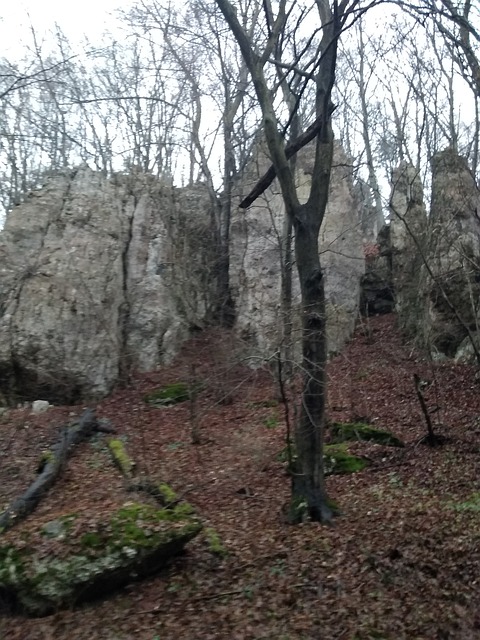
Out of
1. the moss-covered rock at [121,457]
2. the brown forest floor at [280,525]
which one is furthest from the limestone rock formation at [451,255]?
the moss-covered rock at [121,457]

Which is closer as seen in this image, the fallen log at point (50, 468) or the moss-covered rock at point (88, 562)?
the moss-covered rock at point (88, 562)

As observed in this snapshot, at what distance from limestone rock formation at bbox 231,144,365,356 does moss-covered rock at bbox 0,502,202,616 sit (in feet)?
36.6

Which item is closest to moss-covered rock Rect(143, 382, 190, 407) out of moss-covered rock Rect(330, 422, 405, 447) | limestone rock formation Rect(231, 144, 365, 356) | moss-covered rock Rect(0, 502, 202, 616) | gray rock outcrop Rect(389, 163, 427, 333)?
limestone rock formation Rect(231, 144, 365, 356)

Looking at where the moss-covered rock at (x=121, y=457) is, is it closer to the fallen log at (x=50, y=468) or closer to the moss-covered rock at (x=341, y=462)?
the fallen log at (x=50, y=468)

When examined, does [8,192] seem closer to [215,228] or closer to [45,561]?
[215,228]

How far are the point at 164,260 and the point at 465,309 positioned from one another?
8946mm

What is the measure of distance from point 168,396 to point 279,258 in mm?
5492

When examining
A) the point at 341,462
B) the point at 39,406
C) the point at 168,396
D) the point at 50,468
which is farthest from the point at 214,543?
the point at 39,406

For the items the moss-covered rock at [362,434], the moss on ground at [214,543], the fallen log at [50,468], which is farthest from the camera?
the moss-covered rock at [362,434]

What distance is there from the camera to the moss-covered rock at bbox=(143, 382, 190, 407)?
51.7ft

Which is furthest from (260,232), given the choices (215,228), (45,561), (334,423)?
(45,561)

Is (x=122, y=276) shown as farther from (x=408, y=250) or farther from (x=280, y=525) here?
(x=280, y=525)

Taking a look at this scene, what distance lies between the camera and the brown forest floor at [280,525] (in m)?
6.28

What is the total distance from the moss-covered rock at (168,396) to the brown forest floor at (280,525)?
0.85 meters
